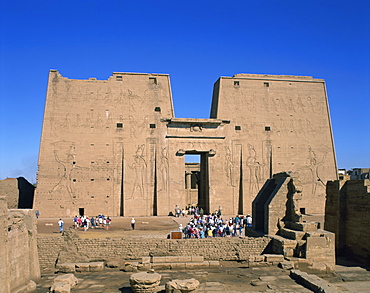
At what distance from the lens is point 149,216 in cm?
2109

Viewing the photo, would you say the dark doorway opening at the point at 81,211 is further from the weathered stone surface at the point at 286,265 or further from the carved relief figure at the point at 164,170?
the weathered stone surface at the point at 286,265

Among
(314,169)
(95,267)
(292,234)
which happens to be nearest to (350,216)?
(292,234)

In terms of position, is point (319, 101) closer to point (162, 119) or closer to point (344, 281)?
point (162, 119)

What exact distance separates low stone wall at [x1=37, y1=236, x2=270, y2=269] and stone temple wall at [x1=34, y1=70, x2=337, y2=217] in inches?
389

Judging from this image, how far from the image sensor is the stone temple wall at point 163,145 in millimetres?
20828

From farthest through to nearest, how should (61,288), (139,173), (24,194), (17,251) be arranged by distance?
(139,173) < (24,194) < (17,251) < (61,288)

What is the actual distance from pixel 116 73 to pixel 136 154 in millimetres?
5306

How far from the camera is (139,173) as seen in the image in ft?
70.3

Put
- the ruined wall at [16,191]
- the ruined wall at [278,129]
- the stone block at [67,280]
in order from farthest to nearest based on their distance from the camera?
the ruined wall at [278,129] → the ruined wall at [16,191] → the stone block at [67,280]

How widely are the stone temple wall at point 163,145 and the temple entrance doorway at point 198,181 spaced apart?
184mm

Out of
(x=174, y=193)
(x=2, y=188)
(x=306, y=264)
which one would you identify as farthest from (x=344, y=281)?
(x=2, y=188)

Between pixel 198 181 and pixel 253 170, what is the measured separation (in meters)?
6.61

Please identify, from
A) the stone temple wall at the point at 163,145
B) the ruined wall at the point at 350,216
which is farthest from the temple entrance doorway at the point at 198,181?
the ruined wall at the point at 350,216

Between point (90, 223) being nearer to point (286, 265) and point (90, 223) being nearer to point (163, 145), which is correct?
point (163, 145)
